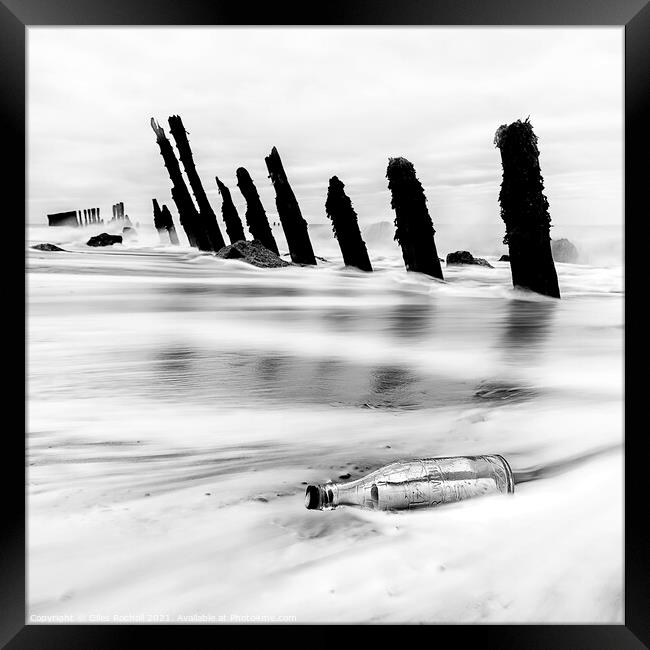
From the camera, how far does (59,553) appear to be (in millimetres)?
1432

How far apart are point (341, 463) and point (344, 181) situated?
2.27ft

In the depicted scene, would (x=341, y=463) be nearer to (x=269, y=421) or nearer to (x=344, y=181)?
(x=269, y=421)

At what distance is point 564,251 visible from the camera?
1.64 meters

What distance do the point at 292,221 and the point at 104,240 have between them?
48 cm

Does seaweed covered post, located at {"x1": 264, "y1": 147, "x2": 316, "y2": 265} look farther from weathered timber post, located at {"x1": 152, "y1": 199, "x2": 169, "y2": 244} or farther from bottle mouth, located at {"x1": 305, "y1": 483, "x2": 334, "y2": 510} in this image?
bottle mouth, located at {"x1": 305, "y1": 483, "x2": 334, "y2": 510}

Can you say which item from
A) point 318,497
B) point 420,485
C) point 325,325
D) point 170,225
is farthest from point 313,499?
point 170,225

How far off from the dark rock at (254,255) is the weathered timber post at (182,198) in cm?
6

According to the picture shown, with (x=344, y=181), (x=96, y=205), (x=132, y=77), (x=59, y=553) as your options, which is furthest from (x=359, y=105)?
(x=59, y=553)

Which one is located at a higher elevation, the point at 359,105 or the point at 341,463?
the point at 359,105

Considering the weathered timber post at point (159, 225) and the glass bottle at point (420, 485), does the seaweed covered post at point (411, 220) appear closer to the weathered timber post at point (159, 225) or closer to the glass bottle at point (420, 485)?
the glass bottle at point (420, 485)

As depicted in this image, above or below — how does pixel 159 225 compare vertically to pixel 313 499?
above

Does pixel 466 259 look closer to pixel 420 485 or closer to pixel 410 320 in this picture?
pixel 410 320

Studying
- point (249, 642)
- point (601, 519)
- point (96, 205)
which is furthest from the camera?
point (96, 205)

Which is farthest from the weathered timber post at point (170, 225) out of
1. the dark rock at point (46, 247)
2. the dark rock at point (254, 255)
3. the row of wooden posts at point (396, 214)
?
the dark rock at point (46, 247)
